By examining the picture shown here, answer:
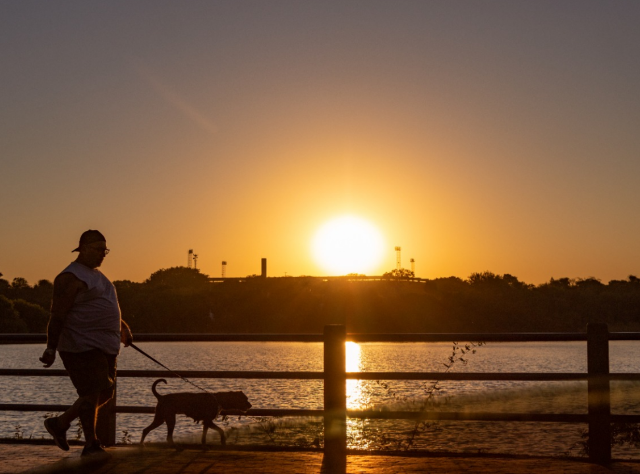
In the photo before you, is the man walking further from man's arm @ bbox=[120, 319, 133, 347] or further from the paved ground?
the paved ground

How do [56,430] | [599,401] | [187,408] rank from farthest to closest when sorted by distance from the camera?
[187,408] < [599,401] < [56,430]

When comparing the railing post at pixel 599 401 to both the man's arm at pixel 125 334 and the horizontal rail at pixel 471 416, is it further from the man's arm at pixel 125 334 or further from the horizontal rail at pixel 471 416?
the man's arm at pixel 125 334

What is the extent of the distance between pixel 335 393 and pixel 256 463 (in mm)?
1080

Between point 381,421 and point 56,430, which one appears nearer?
point 56,430

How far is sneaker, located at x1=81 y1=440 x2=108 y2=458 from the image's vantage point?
7.53 meters

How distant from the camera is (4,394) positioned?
35.8 m

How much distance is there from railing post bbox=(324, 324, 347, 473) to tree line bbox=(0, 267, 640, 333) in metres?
101

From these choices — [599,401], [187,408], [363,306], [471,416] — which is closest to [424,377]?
[471,416]

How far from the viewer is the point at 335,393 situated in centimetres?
802

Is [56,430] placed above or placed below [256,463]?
above

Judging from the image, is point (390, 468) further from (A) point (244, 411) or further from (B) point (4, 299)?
(B) point (4, 299)

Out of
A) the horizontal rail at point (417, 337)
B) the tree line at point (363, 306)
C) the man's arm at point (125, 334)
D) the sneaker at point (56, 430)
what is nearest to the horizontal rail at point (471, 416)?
the horizontal rail at point (417, 337)

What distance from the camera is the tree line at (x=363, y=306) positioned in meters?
111

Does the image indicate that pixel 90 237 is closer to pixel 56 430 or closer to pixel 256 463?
pixel 56 430
